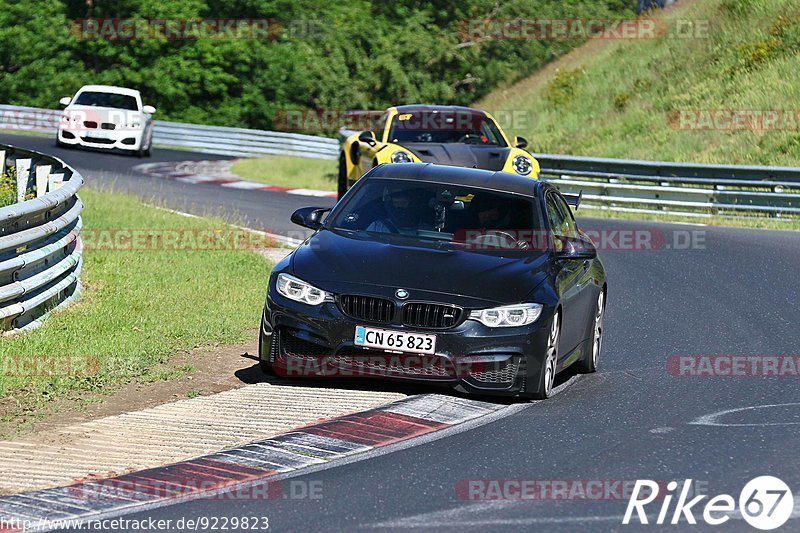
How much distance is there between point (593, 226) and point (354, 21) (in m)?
42.1

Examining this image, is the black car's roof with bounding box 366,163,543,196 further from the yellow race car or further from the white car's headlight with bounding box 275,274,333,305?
the yellow race car

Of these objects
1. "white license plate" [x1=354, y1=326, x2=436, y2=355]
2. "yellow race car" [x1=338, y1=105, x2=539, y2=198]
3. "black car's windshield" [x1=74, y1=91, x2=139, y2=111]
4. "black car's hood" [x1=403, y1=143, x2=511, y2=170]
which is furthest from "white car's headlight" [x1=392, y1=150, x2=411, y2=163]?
"black car's windshield" [x1=74, y1=91, x2=139, y2=111]

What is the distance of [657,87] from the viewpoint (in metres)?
38.6

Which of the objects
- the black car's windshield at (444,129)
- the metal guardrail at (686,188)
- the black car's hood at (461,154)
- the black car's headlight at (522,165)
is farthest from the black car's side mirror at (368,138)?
the metal guardrail at (686,188)

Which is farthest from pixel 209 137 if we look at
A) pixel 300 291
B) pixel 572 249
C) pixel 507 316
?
pixel 507 316

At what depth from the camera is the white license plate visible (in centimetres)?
879

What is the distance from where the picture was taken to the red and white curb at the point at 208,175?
2814cm

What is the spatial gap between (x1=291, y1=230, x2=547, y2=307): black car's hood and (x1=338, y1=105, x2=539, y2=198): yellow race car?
326 inches

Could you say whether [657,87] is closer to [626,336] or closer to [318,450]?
[626,336]

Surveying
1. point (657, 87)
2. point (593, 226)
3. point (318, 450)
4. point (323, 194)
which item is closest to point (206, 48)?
point (657, 87)

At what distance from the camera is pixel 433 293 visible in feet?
29.2

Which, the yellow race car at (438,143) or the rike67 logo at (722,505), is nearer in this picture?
the rike67 logo at (722,505)

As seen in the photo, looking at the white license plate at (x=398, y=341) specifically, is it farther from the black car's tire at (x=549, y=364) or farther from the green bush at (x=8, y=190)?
the green bush at (x=8, y=190)

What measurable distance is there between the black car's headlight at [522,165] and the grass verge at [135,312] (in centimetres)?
374
